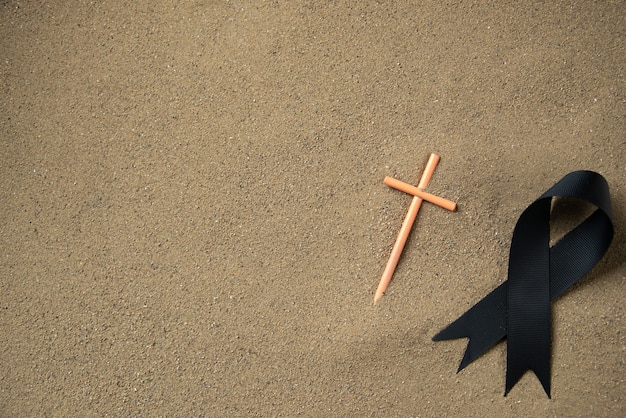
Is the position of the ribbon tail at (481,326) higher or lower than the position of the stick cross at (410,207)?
lower

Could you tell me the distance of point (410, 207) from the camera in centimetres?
70

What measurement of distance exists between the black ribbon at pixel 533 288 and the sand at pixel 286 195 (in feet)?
0.05

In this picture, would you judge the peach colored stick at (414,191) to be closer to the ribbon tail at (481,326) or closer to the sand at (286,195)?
the sand at (286,195)

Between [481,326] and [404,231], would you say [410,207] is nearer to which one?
[404,231]

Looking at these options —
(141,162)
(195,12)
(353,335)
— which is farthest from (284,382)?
(195,12)

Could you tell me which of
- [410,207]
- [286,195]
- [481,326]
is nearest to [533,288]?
[481,326]

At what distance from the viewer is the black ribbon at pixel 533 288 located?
68 cm

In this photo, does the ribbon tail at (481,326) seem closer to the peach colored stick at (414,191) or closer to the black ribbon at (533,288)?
the black ribbon at (533,288)

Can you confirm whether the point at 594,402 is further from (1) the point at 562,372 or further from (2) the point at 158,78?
(2) the point at 158,78

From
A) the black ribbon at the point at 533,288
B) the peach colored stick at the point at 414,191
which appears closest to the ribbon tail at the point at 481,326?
the black ribbon at the point at 533,288

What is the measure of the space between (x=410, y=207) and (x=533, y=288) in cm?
18

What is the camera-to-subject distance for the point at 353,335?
70 cm

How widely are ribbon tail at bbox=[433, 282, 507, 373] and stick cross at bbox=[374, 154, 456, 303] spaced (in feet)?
0.32

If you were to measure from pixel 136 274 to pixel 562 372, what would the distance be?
0.55 m
